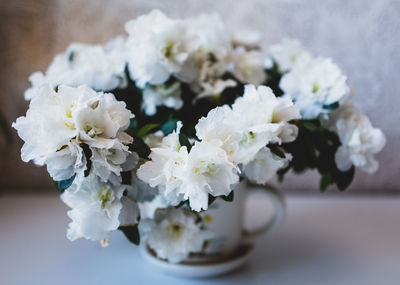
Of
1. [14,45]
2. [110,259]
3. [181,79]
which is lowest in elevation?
[110,259]

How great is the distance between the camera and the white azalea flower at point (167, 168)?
1.59 feet

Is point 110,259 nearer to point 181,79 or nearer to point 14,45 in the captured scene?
point 181,79

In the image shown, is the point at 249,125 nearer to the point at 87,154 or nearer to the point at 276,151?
the point at 276,151

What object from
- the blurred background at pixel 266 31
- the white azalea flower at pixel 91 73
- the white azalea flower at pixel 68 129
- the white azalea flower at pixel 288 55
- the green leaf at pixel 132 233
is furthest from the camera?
the blurred background at pixel 266 31

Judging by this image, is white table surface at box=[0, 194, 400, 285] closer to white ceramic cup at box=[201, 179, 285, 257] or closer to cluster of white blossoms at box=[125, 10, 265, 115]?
white ceramic cup at box=[201, 179, 285, 257]

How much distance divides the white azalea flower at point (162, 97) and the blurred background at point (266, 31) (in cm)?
44

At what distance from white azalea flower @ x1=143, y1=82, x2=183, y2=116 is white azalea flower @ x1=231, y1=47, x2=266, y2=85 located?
0.15m

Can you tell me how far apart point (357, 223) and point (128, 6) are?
2.60 feet

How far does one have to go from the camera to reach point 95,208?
529mm

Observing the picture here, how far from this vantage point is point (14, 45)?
3.45 ft

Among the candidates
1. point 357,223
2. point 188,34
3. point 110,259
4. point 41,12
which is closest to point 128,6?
point 41,12

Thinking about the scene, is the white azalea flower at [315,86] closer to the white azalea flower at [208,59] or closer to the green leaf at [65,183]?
the white azalea flower at [208,59]

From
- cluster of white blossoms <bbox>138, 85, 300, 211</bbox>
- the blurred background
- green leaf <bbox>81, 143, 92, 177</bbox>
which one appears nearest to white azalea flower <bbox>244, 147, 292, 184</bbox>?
cluster of white blossoms <bbox>138, 85, 300, 211</bbox>

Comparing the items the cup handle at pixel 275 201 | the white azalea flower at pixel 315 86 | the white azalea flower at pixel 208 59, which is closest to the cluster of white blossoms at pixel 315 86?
the white azalea flower at pixel 315 86
